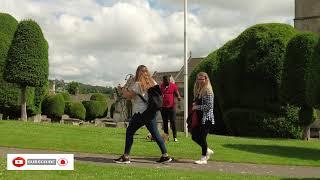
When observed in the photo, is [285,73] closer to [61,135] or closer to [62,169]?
[61,135]

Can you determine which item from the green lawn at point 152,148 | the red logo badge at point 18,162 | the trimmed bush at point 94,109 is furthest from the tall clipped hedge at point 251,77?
the trimmed bush at point 94,109

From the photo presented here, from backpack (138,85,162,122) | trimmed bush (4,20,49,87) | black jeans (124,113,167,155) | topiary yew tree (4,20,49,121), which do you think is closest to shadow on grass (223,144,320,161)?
black jeans (124,113,167,155)

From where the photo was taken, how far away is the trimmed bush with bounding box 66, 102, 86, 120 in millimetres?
72125

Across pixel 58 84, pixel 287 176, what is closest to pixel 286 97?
pixel 287 176

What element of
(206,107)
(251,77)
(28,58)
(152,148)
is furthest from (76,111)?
(206,107)

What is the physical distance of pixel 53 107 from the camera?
6388 cm

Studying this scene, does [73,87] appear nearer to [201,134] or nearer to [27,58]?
[27,58]

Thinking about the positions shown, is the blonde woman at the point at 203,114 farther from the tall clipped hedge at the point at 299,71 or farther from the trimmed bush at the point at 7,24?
the trimmed bush at the point at 7,24

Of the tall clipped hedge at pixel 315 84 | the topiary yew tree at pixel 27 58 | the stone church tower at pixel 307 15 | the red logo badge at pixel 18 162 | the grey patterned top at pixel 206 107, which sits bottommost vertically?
the red logo badge at pixel 18 162

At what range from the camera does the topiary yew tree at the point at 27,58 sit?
29.2m

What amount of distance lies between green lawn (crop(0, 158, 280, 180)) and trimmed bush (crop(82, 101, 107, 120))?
67.6 metres

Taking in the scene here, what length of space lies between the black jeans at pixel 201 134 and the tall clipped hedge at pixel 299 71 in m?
16.6

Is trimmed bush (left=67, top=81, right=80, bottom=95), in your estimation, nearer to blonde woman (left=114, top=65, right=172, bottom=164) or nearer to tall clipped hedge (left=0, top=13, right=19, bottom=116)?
tall clipped hedge (left=0, top=13, right=19, bottom=116)

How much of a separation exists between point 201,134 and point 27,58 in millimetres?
19302
